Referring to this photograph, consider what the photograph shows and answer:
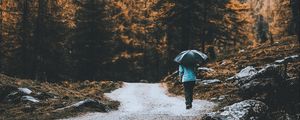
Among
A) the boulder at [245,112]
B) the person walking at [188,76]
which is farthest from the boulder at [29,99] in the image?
the boulder at [245,112]

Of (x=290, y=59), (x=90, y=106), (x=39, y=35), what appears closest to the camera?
(x=90, y=106)

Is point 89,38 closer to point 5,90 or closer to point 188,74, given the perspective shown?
point 5,90

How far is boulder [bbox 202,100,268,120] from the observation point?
→ 36.2 feet

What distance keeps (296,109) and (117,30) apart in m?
37.8

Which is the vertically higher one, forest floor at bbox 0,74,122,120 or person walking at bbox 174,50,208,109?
person walking at bbox 174,50,208,109

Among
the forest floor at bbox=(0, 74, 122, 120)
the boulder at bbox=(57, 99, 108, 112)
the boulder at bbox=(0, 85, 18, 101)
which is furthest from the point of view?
the boulder at bbox=(0, 85, 18, 101)

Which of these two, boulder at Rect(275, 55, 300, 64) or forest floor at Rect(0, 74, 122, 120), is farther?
boulder at Rect(275, 55, 300, 64)

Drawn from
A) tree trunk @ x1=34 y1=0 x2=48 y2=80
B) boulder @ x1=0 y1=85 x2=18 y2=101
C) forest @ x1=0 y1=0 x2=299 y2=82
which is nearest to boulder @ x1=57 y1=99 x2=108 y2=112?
boulder @ x1=0 y1=85 x2=18 y2=101

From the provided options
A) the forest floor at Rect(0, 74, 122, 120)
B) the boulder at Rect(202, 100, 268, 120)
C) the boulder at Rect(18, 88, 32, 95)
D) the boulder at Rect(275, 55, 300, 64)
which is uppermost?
the boulder at Rect(202, 100, 268, 120)

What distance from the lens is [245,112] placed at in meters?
11.1

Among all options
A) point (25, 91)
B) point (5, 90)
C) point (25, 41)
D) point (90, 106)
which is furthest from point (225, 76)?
point (25, 41)

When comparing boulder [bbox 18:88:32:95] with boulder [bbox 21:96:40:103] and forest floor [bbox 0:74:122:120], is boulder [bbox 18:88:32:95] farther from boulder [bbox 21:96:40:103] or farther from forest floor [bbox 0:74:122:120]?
boulder [bbox 21:96:40:103]

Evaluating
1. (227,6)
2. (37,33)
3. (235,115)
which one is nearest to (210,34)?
(227,6)

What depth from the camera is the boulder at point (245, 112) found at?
11.0 m
